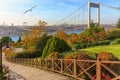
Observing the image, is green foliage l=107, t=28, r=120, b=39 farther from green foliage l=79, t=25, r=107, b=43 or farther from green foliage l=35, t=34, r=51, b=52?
green foliage l=35, t=34, r=51, b=52

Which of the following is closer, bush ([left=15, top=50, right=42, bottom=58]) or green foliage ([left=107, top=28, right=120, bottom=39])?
bush ([left=15, top=50, right=42, bottom=58])

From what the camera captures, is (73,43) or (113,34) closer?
(73,43)

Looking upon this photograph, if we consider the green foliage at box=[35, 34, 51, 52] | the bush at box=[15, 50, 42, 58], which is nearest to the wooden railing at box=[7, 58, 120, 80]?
the green foliage at box=[35, 34, 51, 52]

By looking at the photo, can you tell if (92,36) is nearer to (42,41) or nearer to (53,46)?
(42,41)

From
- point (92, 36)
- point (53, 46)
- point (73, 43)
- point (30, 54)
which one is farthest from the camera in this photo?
point (92, 36)

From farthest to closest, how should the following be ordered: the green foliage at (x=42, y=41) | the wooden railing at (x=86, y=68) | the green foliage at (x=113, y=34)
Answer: the green foliage at (x=113, y=34), the green foliage at (x=42, y=41), the wooden railing at (x=86, y=68)

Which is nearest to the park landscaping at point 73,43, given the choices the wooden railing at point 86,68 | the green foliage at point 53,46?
the green foliage at point 53,46

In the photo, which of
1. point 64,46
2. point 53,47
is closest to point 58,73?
point 53,47

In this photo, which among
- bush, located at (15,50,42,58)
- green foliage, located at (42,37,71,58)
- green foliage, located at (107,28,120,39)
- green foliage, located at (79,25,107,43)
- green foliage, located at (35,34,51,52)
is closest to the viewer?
green foliage, located at (42,37,71,58)

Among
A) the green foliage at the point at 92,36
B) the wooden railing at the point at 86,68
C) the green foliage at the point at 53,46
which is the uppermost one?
the green foliage at the point at 92,36

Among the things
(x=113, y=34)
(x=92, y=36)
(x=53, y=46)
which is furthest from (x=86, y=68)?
(x=113, y=34)

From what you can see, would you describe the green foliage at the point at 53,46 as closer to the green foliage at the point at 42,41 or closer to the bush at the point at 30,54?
the green foliage at the point at 42,41

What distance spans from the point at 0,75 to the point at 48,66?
3.85m

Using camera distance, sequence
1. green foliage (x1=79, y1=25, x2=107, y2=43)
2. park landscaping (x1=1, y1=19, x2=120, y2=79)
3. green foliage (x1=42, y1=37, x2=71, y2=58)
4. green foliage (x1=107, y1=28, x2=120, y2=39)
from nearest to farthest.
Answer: green foliage (x1=42, y1=37, x2=71, y2=58), park landscaping (x1=1, y1=19, x2=120, y2=79), green foliage (x1=79, y1=25, x2=107, y2=43), green foliage (x1=107, y1=28, x2=120, y2=39)
